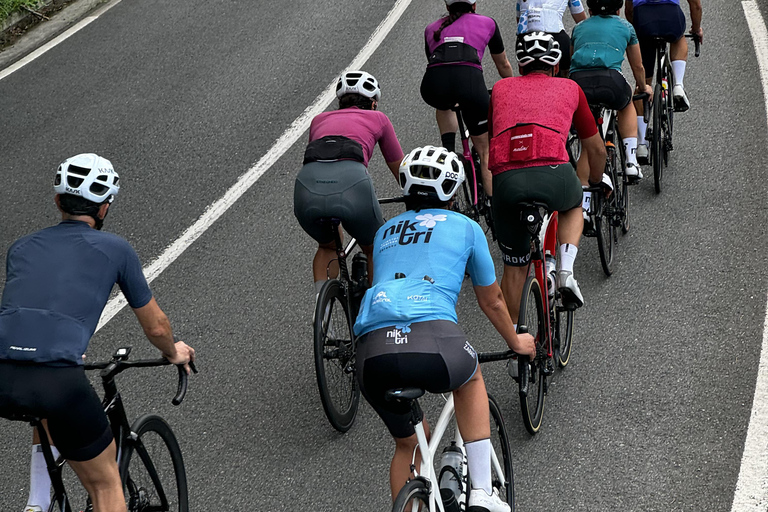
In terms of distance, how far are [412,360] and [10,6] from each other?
1174 cm

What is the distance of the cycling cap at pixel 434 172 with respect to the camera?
466 cm

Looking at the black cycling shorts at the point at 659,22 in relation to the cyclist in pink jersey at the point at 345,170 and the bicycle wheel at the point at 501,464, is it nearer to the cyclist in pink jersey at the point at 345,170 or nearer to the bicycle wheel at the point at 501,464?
the cyclist in pink jersey at the point at 345,170

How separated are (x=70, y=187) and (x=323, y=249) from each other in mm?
2318

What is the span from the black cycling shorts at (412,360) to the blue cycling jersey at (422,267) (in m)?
0.07

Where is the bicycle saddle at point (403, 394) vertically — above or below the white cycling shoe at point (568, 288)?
above

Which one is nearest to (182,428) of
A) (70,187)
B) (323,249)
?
(323,249)

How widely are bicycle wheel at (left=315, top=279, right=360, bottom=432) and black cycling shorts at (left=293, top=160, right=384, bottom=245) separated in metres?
0.43

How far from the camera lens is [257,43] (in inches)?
505

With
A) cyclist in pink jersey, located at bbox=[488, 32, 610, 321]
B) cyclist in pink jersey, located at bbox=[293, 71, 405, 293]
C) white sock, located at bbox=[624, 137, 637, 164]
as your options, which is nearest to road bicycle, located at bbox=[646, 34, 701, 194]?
white sock, located at bbox=[624, 137, 637, 164]

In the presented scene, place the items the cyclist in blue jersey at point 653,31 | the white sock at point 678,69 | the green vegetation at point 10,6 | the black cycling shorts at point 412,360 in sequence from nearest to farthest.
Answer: the black cycling shorts at point 412,360, the cyclist in blue jersey at point 653,31, the white sock at point 678,69, the green vegetation at point 10,6

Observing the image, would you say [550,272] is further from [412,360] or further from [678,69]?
[678,69]

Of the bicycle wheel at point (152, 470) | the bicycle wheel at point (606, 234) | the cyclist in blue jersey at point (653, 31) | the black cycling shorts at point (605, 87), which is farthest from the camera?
the cyclist in blue jersey at point (653, 31)

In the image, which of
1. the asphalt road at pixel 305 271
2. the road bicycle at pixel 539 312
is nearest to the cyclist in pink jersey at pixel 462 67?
the asphalt road at pixel 305 271

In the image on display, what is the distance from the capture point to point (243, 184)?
9539 mm
